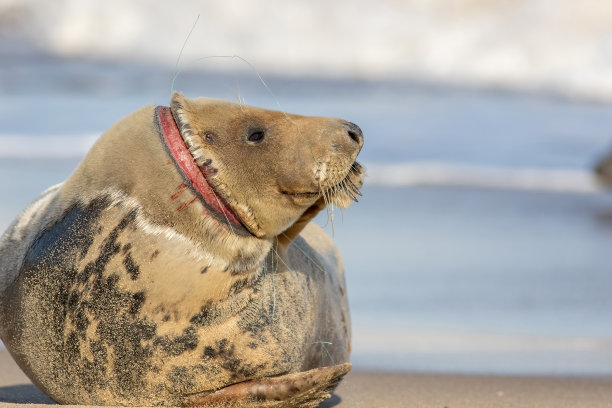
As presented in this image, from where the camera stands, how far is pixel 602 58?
20.3 meters

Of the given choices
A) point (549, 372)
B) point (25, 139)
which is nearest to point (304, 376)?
point (549, 372)

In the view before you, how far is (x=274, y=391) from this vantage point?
3.49 metres

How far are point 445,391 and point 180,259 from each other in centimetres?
166

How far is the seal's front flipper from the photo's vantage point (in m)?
3.46

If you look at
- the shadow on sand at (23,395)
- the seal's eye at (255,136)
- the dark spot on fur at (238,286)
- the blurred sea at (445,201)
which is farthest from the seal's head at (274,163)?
the shadow on sand at (23,395)

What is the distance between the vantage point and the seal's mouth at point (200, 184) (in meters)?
3.33

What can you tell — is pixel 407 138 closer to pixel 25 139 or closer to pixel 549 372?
pixel 25 139

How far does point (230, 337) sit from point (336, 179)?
2.12 ft

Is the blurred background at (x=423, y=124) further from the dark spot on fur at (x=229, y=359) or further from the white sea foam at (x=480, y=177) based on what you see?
the dark spot on fur at (x=229, y=359)

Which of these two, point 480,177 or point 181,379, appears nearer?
point 181,379

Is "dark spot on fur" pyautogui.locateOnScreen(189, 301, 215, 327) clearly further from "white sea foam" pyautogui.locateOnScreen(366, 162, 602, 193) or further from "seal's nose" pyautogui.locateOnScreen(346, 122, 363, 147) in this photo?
"white sea foam" pyautogui.locateOnScreen(366, 162, 602, 193)

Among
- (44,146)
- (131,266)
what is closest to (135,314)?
(131,266)

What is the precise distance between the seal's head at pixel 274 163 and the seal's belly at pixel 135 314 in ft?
0.74

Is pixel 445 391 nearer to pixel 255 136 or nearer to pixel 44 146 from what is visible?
pixel 255 136
